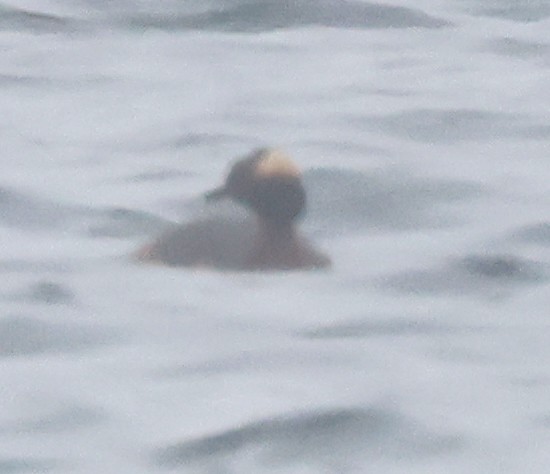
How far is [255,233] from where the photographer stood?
30.7ft

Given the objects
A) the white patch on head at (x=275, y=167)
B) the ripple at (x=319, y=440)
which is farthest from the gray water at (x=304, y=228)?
the white patch on head at (x=275, y=167)

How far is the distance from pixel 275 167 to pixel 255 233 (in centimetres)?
39

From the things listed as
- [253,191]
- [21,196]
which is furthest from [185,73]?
[253,191]

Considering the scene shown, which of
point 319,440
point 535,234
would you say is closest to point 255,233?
point 535,234

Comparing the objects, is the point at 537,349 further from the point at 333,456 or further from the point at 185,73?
the point at 185,73

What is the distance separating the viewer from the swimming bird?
915cm

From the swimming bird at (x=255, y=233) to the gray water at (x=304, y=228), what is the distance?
0.09m

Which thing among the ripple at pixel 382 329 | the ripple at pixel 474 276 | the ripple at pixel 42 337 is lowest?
the ripple at pixel 474 276

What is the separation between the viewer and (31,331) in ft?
26.8

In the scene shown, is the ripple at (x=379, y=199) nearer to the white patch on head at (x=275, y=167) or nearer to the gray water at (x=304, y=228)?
the gray water at (x=304, y=228)

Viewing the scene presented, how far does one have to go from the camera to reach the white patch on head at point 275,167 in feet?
31.6

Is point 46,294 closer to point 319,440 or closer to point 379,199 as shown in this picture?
point 319,440

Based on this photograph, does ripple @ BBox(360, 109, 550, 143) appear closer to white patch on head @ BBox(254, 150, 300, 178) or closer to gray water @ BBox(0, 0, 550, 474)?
gray water @ BBox(0, 0, 550, 474)

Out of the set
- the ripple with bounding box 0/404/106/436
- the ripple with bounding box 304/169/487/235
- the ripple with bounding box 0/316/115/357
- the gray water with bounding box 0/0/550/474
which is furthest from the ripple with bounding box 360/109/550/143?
the ripple with bounding box 0/404/106/436
